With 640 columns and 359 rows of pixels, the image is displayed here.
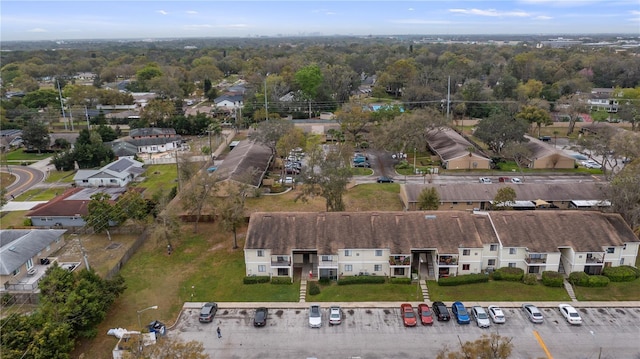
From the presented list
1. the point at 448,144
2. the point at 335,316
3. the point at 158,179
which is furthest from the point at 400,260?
the point at 158,179

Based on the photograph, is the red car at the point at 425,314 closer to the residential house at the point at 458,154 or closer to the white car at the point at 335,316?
the white car at the point at 335,316

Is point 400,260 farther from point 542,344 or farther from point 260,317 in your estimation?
point 260,317

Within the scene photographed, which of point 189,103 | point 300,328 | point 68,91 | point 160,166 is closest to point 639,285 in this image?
point 300,328

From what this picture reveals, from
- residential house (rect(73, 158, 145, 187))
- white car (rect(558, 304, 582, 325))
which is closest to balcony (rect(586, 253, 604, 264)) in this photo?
white car (rect(558, 304, 582, 325))

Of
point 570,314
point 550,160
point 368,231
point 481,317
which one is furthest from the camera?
point 550,160

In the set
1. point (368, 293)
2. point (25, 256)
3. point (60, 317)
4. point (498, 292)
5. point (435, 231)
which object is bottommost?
point (368, 293)

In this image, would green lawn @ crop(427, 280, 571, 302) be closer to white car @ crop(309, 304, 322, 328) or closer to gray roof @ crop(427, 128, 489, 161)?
white car @ crop(309, 304, 322, 328)

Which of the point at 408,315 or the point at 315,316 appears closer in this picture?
the point at 408,315
